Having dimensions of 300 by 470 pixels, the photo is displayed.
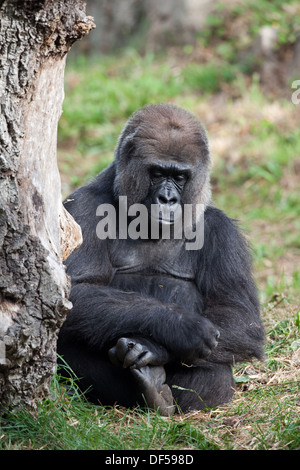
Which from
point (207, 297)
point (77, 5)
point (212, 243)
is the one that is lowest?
point (207, 297)

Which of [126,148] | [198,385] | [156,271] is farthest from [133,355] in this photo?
[126,148]

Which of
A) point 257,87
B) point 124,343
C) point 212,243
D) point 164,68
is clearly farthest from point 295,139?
point 124,343

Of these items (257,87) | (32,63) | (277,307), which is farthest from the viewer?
(257,87)

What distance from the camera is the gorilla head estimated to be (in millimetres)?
4832

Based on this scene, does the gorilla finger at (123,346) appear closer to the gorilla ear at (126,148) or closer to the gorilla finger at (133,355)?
the gorilla finger at (133,355)

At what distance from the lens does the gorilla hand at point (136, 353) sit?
431cm

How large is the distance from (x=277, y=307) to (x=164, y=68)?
7.38 meters

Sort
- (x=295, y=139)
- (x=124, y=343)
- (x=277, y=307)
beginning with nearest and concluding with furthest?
(x=124, y=343) < (x=277, y=307) < (x=295, y=139)

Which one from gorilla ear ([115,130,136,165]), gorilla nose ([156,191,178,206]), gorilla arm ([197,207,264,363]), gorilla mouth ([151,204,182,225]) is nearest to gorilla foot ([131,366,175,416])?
gorilla arm ([197,207,264,363])

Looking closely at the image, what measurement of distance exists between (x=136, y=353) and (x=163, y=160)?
54.5 inches

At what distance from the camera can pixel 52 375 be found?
3963 mm

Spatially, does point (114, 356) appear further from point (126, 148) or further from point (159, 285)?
point (126, 148)

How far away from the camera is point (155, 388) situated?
170 inches

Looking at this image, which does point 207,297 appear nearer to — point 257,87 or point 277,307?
point 277,307
